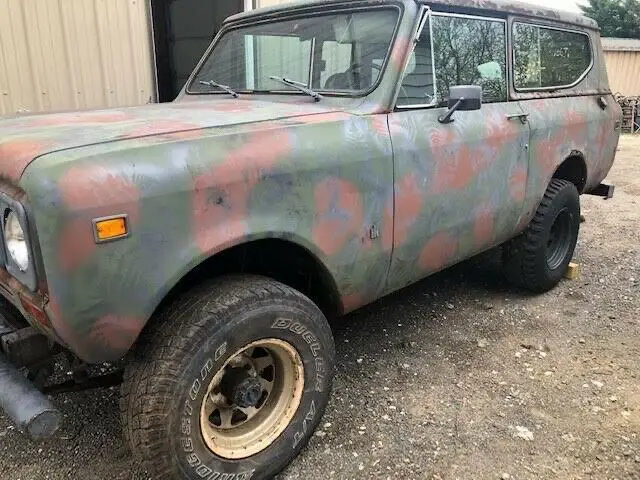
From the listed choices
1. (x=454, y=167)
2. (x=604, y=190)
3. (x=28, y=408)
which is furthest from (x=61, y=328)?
(x=604, y=190)

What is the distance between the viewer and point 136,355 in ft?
6.90

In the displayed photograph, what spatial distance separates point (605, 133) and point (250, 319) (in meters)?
3.48

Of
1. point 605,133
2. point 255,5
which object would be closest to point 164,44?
point 255,5

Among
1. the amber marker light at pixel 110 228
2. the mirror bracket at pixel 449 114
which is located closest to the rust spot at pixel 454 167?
the mirror bracket at pixel 449 114

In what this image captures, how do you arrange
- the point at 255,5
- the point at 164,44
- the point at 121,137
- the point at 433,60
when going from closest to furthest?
the point at 121,137 → the point at 433,60 → the point at 255,5 → the point at 164,44

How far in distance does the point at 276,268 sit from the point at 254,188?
0.62 metres

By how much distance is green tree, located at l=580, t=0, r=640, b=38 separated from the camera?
2464 cm

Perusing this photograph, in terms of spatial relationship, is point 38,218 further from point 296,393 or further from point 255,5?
point 255,5

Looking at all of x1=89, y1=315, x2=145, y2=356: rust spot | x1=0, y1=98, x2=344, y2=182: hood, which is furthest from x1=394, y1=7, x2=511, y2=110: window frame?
x1=89, y1=315, x2=145, y2=356: rust spot

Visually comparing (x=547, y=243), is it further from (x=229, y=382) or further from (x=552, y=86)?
(x=229, y=382)

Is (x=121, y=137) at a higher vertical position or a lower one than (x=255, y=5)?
lower

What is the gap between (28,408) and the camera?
6.13 feet

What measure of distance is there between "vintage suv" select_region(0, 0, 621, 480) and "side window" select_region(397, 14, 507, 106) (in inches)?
0.5

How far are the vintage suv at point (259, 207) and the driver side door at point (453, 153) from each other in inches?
0.5
